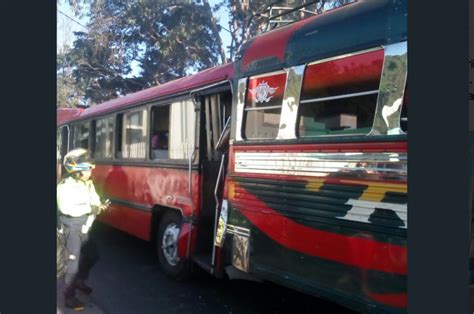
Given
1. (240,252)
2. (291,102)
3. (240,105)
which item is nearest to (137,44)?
(240,105)

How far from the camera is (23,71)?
103 inches

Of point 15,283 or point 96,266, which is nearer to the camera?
point 15,283

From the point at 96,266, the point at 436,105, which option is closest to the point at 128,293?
the point at 96,266

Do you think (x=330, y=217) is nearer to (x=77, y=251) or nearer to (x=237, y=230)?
(x=237, y=230)

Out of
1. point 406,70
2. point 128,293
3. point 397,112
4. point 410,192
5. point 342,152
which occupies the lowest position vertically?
point 128,293

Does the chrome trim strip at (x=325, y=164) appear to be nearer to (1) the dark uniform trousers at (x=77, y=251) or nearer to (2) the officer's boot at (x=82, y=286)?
(1) the dark uniform trousers at (x=77, y=251)

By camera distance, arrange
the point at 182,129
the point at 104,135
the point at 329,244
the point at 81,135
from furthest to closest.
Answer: the point at 104,135 < the point at 182,129 < the point at 81,135 < the point at 329,244

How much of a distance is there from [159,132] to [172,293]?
5.90 ft

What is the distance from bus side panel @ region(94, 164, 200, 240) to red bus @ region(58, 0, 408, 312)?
33 millimetres

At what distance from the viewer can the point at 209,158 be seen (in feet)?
17.0

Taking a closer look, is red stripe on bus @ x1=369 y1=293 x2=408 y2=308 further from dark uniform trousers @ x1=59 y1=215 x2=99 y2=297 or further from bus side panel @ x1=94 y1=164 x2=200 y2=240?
bus side panel @ x1=94 y1=164 x2=200 y2=240

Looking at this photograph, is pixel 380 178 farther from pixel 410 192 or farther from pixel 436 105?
pixel 436 105

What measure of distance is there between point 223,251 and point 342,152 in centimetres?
170

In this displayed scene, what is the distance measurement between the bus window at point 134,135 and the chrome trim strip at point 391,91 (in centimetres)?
337
